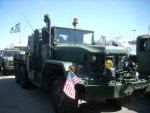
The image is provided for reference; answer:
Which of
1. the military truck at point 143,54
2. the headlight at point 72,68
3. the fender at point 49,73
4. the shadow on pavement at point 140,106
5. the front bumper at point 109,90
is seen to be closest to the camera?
the front bumper at point 109,90

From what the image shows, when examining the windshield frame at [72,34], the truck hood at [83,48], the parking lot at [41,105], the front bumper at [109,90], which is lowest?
the parking lot at [41,105]

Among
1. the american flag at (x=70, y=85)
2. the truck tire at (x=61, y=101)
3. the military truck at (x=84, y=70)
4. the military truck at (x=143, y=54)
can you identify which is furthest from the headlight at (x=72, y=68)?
the military truck at (x=143, y=54)

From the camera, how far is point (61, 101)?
5613 millimetres

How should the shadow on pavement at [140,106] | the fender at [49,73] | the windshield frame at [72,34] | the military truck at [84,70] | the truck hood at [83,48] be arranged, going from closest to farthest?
the military truck at [84,70] < the truck hood at [83,48] < the fender at [49,73] < the shadow on pavement at [140,106] < the windshield frame at [72,34]

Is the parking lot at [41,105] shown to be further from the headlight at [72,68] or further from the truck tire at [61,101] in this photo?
the headlight at [72,68]

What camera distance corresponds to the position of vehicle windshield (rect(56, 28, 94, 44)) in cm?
732

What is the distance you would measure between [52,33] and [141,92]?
11.1ft

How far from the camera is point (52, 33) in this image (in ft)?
24.1

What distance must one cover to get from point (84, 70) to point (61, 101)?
3.26ft

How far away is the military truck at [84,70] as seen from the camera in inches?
207

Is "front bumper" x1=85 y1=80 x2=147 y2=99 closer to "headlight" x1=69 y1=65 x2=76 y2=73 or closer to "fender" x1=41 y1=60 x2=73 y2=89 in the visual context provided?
"headlight" x1=69 y1=65 x2=76 y2=73

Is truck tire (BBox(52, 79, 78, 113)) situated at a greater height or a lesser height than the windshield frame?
lesser

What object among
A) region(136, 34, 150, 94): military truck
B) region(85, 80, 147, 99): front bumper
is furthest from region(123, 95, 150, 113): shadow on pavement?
region(85, 80, 147, 99): front bumper

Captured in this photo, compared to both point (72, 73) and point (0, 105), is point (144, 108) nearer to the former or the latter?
point (72, 73)
